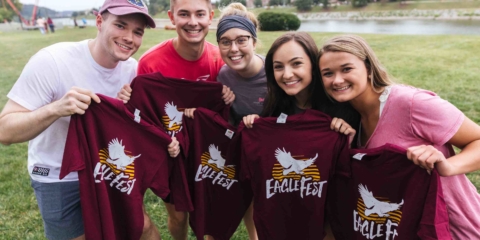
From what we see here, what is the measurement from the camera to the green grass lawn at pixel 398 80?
4.27m

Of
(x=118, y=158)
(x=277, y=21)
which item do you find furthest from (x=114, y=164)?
(x=277, y=21)

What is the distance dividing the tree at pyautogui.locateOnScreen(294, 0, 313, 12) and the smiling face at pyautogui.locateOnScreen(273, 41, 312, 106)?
2251 inches

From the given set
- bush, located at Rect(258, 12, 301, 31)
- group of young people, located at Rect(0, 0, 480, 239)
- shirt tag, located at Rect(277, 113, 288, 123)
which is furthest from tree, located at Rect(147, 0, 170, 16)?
bush, located at Rect(258, 12, 301, 31)

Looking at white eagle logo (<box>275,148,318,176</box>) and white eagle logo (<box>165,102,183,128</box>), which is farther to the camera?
white eagle logo (<box>165,102,183,128</box>)

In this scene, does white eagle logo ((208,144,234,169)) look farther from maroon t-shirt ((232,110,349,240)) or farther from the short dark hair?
the short dark hair

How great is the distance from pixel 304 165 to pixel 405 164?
74cm

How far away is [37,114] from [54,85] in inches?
11.9

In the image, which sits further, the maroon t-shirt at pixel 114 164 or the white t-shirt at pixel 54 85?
the maroon t-shirt at pixel 114 164

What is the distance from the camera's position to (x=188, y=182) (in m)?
3.25

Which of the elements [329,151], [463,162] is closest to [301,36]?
[329,151]

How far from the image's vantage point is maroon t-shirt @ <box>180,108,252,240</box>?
3053 mm

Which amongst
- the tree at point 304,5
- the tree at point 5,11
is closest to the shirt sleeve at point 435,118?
the tree at point 304,5

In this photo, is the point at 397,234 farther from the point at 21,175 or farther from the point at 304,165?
the point at 21,175

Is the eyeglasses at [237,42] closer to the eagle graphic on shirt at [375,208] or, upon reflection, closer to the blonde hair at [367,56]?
the blonde hair at [367,56]
